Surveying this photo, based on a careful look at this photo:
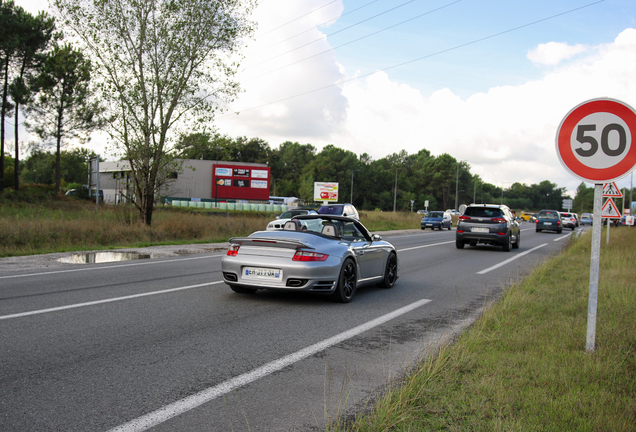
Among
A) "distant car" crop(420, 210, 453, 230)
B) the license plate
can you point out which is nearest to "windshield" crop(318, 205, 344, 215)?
the license plate

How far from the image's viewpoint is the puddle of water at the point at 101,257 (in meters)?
13.8

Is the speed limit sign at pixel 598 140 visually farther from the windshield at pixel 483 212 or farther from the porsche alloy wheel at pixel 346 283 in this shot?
the windshield at pixel 483 212

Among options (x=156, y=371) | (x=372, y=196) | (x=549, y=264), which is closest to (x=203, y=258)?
(x=549, y=264)

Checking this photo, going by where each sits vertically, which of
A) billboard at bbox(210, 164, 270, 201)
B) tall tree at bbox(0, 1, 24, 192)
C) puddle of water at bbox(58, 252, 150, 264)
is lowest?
puddle of water at bbox(58, 252, 150, 264)

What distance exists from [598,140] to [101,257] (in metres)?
13.4

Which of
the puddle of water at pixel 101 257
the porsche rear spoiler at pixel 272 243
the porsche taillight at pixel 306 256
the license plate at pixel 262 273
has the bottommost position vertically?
the puddle of water at pixel 101 257

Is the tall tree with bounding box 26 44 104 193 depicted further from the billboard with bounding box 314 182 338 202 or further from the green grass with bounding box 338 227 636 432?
the green grass with bounding box 338 227 636 432

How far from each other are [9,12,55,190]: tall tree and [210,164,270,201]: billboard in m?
49.6

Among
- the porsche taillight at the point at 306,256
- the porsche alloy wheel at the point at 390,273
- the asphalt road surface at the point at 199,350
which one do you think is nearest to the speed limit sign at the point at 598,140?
the asphalt road surface at the point at 199,350

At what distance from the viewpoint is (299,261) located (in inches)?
300

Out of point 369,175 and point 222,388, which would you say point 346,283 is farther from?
point 369,175

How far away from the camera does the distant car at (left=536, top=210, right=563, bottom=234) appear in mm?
41656

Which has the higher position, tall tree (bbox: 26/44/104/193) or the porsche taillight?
tall tree (bbox: 26/44/104/193)

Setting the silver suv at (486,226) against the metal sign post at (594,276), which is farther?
the silver suv at (486,226)
